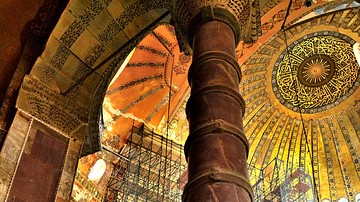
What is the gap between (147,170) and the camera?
1131 centimetres

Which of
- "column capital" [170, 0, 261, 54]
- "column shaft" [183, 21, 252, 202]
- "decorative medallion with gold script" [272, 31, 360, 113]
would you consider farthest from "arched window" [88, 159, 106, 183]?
"column shaft" [183, 21, 252, 202]

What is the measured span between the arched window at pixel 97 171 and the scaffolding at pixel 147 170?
1.03ft

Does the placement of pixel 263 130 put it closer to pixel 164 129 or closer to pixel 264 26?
pixel 164 129

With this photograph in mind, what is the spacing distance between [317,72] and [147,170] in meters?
6.08

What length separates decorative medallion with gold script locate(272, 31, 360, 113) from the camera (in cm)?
1290

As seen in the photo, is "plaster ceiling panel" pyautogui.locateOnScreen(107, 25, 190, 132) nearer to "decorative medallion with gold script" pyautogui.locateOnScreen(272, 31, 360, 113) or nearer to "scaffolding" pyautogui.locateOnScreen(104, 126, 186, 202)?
"scaffolding" pyautogui.locateOnScreen(104, 126, 186, 202)

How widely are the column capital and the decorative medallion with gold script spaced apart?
8.37 metres

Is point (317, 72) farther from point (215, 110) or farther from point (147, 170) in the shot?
point (215, 110)

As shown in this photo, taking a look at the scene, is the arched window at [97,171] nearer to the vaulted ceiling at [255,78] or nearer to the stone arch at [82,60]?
the vaulted ceiling at [255,78]

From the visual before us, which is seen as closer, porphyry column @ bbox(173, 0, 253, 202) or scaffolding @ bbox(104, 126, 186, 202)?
porphyry column @ bbox(173, 0, 253, 202)

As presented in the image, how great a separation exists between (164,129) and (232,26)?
681 cm

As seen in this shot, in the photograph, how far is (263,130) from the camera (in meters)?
13.1

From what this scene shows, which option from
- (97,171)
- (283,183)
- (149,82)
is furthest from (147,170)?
(283,183)

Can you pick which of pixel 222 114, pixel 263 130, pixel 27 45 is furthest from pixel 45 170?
pixel 263 130
